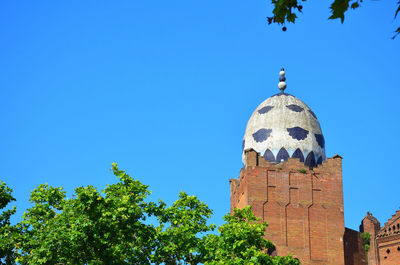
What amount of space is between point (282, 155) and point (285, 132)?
1401 millimetres

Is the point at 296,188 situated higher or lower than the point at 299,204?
higher

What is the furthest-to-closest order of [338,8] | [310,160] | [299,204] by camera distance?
[310,160], [299,204], [338,8]

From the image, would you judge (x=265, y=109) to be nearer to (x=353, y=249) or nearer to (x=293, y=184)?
(x=293, y=184)

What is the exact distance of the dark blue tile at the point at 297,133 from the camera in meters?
39.0

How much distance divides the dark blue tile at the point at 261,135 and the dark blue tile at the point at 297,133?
1.22m

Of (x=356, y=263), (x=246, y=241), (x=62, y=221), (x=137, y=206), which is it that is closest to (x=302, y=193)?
(x=356, y=263)

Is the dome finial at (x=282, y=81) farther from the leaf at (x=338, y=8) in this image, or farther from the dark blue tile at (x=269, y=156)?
the leaf at (x=338, y=8)

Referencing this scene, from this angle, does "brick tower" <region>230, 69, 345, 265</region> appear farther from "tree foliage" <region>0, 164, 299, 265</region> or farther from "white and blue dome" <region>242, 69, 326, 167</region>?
"tree foliage" <region>0, 164, 299, 265</region>

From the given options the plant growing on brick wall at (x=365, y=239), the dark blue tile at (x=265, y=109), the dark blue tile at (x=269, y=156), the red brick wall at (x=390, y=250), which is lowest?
the plant growing on brick wall at (x=365, y=239)

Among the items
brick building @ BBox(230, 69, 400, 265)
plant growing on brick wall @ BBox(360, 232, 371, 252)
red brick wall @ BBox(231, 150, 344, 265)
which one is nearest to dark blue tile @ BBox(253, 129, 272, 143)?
brick building @ BBox(230, 69, 400, 265)

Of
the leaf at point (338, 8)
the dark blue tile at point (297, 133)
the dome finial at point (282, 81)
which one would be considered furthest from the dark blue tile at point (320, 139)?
the leaf at point (338, 8)

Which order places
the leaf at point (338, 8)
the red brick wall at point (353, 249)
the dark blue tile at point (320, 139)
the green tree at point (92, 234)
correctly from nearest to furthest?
1. the leaf at point (338, 8)
2. the green tree at point (92, 234)
3. the red brick wall at point (353, 249)
4. the dark blue tile at point (320, 139)

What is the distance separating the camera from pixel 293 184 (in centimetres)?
3741

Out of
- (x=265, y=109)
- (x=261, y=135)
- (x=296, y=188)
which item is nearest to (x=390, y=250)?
(x=296, y=188)
